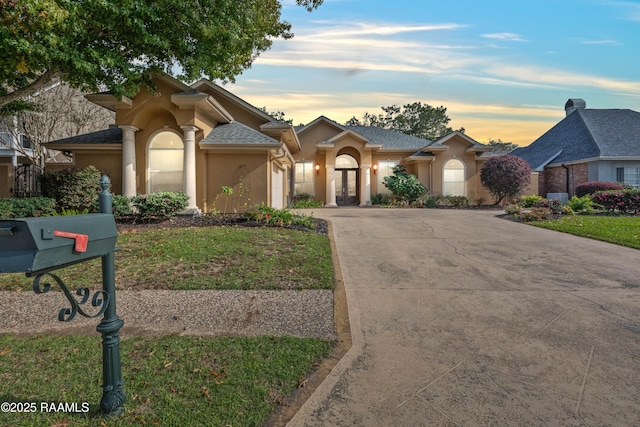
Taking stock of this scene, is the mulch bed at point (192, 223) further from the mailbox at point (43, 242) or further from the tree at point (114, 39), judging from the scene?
the mailbox at point (43, 242)

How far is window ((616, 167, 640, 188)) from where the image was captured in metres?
21.8

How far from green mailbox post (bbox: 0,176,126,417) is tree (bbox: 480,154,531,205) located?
70.9 ft

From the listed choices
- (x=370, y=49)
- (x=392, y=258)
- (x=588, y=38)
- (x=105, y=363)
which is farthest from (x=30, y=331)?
(x=588, y=38)

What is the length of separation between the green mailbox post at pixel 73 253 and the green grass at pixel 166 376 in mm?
317

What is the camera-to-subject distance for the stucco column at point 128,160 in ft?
41.9

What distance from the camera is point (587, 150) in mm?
22766

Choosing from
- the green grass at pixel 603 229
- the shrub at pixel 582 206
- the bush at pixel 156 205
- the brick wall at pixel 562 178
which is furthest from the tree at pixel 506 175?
the bush at pixel 156 205

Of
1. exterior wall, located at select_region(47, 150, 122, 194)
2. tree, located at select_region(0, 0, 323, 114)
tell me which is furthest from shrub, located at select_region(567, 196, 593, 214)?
exterior wall, located at select_region(47, 150, 122, 194)

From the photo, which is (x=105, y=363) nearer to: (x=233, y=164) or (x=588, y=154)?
(x=233, y=164)

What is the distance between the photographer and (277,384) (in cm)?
289

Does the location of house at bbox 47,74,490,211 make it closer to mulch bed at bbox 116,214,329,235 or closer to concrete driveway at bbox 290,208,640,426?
mulch bed at bbox 116,214,329,235

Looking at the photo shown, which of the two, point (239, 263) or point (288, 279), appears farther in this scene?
point (239, 263)

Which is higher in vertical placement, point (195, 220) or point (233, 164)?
point (233, 164)

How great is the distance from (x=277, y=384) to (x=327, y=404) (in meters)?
0.46
